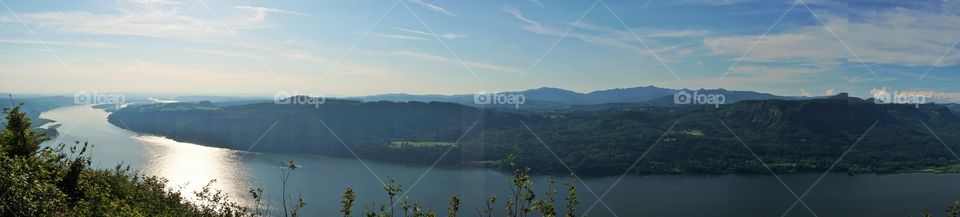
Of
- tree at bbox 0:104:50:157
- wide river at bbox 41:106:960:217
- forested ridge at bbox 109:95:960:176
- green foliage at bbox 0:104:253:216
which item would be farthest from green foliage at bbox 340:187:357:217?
forested ridge at bbox 109:95:960:176

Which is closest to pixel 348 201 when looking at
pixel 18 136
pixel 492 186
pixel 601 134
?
pixel 18 136

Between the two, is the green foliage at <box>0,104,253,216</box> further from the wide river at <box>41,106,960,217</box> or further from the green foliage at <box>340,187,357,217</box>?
the wide river at <box>41,106,960,217</box>

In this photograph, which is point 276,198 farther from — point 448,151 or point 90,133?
point 90,133

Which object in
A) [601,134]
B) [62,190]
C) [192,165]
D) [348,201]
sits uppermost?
[348,201]

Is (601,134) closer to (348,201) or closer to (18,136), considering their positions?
(18,136)

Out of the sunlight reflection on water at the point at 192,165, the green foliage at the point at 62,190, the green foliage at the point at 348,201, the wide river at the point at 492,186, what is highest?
the green foliage at the point at 348,201

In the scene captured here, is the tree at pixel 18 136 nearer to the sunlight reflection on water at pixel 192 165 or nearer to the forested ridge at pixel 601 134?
the sunlight reflection on water at pixel 192 165

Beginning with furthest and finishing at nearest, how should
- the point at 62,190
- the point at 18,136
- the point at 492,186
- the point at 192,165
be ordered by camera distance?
1. the point at 192,165
2. the point at 492,186
3. the point at 18,136
4. the point at 62,190

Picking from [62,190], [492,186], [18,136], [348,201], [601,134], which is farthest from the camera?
[601,134]

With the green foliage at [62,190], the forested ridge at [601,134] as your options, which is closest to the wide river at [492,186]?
the forested ridge at [601,134]
